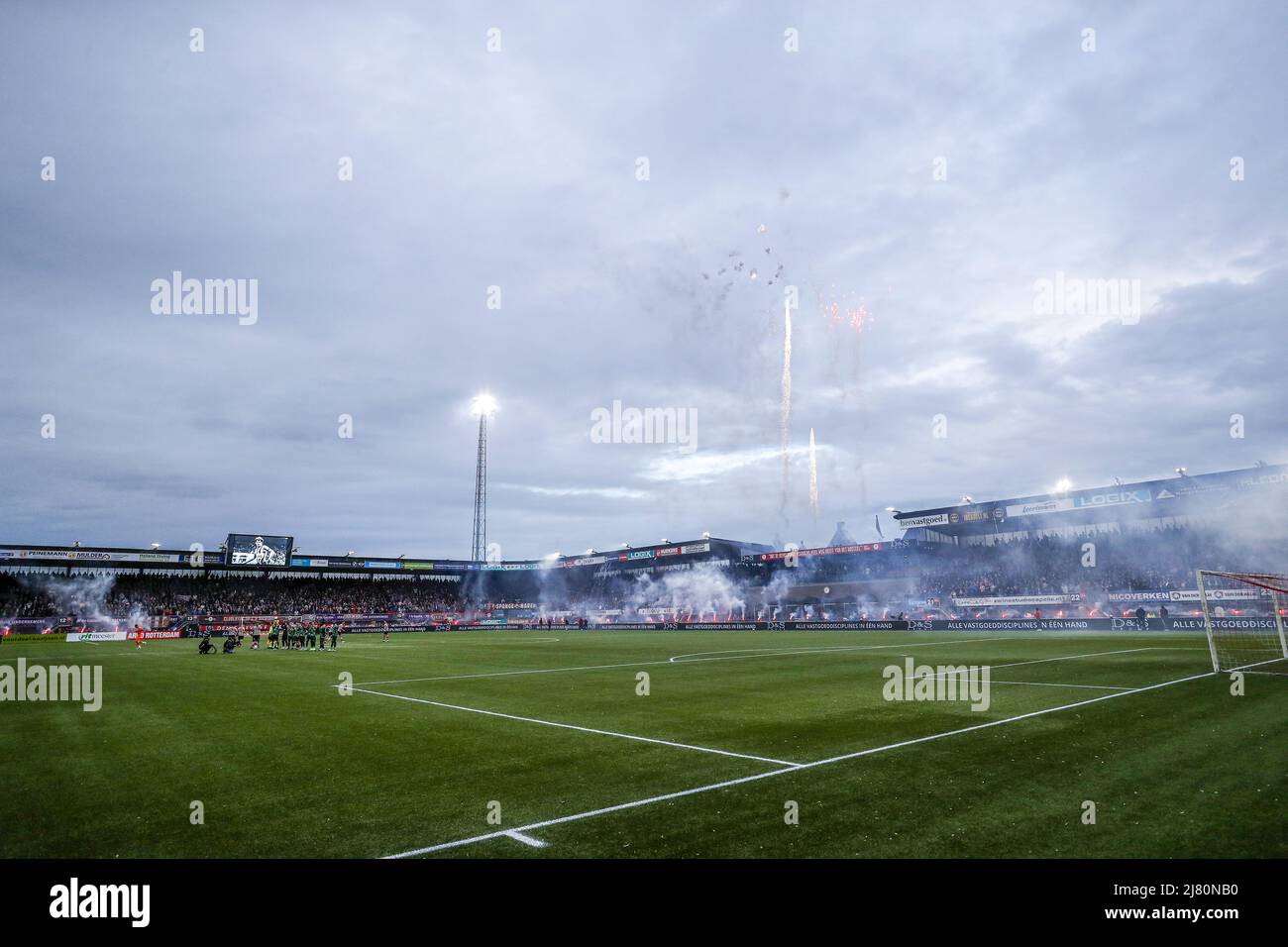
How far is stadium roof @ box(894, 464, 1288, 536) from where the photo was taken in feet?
163

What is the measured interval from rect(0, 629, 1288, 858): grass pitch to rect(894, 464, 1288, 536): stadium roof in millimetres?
44053

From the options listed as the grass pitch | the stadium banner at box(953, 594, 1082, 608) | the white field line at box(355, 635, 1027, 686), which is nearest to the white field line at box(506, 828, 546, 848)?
the grass pitch

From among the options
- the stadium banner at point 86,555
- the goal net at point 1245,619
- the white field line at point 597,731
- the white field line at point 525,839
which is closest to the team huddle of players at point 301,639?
the white field line at point 597,731

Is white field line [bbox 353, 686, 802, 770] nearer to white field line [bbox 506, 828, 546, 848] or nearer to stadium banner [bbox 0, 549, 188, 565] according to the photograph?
white field line [bbox 506, 828, 546, 848]

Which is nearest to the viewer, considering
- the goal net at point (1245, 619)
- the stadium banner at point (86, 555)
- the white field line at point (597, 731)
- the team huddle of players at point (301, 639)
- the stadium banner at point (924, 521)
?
the white field line at point (597, 731)

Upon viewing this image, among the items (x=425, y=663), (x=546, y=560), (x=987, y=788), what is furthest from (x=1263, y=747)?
(x=546, y=560)

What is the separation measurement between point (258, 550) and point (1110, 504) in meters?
88.6

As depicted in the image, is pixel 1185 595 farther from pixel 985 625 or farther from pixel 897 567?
pixel 897 567

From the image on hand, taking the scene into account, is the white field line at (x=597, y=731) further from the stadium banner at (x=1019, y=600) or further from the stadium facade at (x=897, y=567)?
the stadium banner at (x=1019, y=600)

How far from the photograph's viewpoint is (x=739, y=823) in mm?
6387

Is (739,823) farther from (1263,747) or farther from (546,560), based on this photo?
(546,560)

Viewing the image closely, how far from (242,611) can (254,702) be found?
2990 inches

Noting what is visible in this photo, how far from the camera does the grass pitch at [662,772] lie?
5.96 metres

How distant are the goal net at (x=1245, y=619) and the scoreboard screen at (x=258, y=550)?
3402 inches
